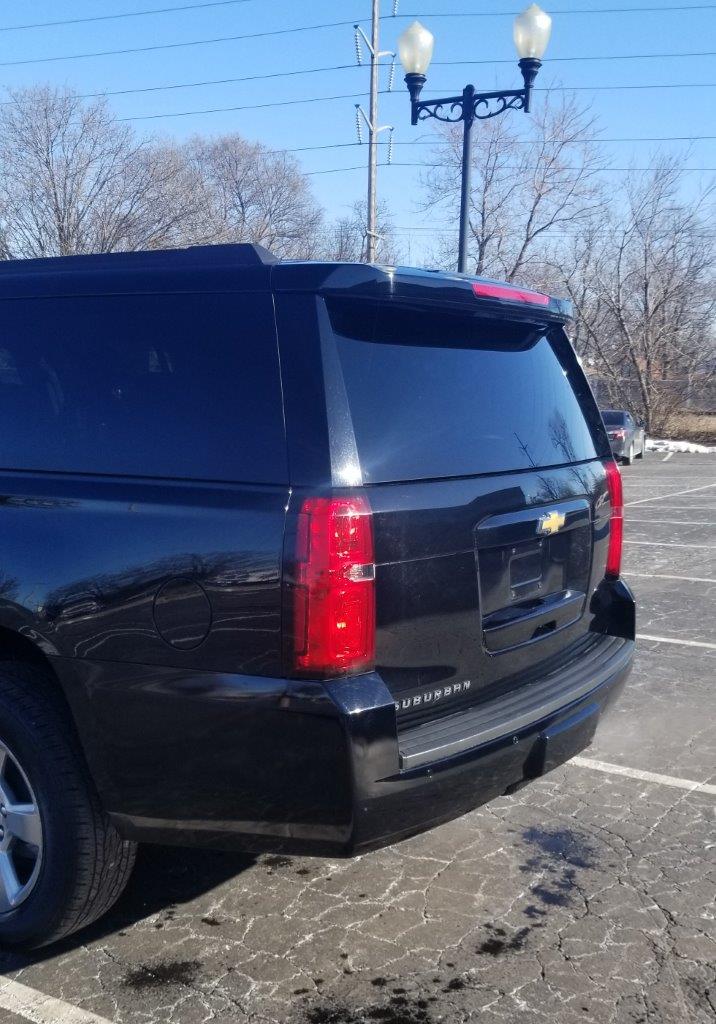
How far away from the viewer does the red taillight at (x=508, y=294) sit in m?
3.20

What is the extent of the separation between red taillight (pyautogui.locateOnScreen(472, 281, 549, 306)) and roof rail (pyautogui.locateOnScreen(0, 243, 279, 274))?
0.69 meters

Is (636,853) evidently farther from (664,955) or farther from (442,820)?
(442,820)

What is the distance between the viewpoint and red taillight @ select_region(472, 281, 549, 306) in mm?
3195

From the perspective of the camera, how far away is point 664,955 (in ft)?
10.2

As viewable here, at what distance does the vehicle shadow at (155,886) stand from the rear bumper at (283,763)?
0.61 m

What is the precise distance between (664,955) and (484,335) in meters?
2.08

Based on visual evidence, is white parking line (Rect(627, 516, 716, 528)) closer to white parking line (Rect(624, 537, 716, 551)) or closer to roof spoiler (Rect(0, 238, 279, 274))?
white parking line (Rect(624, 537, 716, 551))

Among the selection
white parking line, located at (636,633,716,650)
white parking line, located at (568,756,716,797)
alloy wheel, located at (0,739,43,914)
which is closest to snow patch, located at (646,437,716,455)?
white parking line, located at (636,633,716,650)

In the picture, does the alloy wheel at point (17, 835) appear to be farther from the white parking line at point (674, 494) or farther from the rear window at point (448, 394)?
the white parking line at point (674, 494)

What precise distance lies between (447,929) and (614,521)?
170cm

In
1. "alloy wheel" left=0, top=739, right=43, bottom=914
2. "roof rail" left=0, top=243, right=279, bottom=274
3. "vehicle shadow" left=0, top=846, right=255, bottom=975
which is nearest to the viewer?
"roof rail" left=0, top=243, right=279, bottom=274

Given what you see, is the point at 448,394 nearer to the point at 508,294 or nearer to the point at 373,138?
the point at 508,294

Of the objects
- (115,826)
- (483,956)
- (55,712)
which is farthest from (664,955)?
(55,712)

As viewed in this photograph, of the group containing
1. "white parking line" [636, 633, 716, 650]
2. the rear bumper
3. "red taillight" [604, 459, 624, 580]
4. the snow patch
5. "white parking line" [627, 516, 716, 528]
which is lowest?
the snow patch
